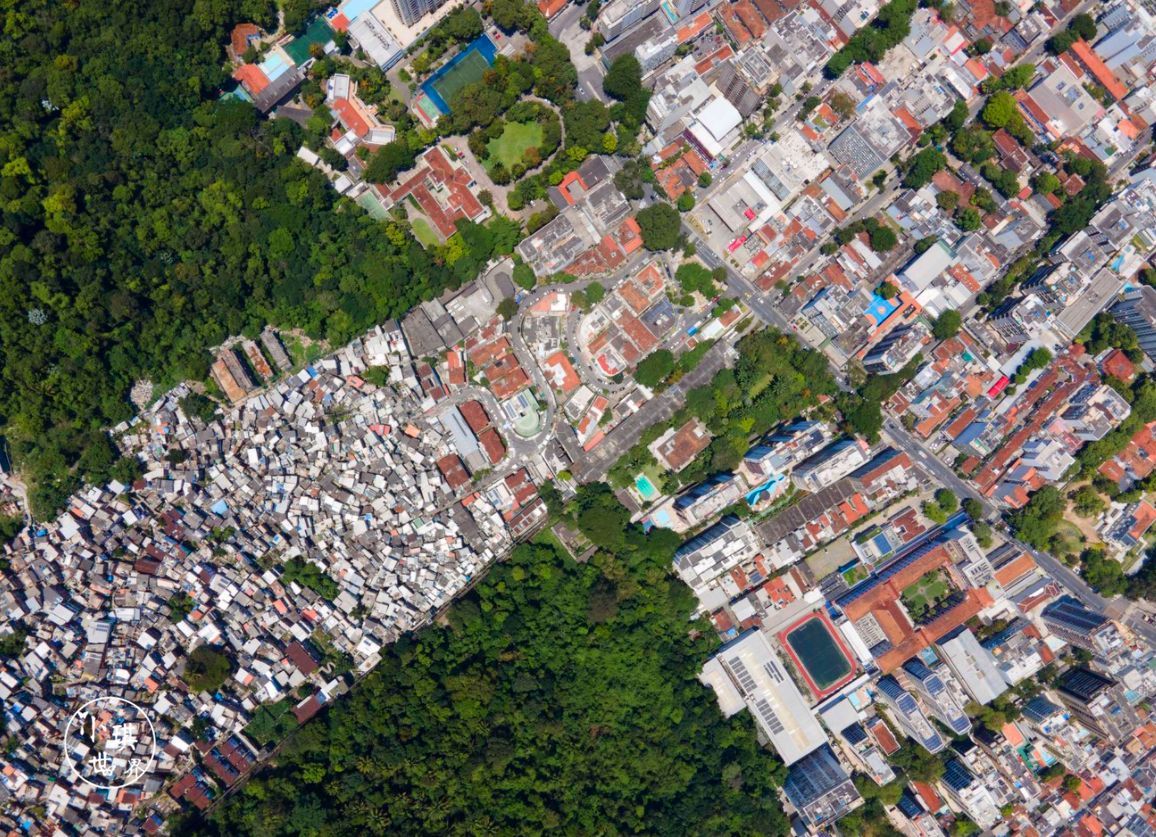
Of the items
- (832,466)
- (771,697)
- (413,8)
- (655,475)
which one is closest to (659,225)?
(655,475)

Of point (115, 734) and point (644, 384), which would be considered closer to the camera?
point (115, 734)

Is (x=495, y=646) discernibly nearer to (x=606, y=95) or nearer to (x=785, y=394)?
(x=785, y=394)

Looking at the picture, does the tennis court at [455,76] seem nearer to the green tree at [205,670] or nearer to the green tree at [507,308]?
the green tree at [507,308]

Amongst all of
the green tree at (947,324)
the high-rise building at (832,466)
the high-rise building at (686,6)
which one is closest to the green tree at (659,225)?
the high-rise building at (686,6)

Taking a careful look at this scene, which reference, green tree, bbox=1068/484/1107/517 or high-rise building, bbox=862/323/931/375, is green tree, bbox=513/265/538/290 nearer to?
high-rise building, bbox=862/323/931/375

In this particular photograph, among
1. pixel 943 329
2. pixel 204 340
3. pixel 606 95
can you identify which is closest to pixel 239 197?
pixel 204 340

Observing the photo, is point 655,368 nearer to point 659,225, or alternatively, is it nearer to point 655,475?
point 655,475
